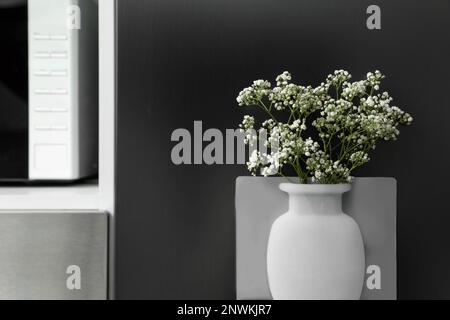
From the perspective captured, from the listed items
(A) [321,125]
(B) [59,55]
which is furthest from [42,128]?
(A) [321,125]

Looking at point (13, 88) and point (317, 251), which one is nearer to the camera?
point (317, 251)

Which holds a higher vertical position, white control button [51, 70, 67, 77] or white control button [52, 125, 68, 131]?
white control button [51, 70, 67, 77]

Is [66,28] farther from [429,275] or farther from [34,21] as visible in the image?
[429,275]

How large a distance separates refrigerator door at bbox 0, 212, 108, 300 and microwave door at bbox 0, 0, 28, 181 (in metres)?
0.12

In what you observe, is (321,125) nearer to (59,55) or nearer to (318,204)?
(318,204)

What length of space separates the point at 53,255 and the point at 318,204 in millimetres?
442

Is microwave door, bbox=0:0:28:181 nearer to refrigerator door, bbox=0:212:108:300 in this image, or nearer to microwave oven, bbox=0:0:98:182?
microwave oven, bbox=0:0:98:182

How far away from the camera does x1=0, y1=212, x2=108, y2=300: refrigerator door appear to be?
928mm

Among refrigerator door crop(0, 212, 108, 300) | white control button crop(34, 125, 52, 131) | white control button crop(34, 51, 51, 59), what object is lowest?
refrigerator door crop(0, 212, 108, 300)

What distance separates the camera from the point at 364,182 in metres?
0.96

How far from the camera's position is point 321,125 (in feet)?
2.93

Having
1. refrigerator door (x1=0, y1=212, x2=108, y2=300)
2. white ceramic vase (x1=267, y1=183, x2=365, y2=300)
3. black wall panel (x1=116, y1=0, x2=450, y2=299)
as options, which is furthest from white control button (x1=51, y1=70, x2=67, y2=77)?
white ceramic vase (x1=267, y1=183, x2=365, y2=300)
